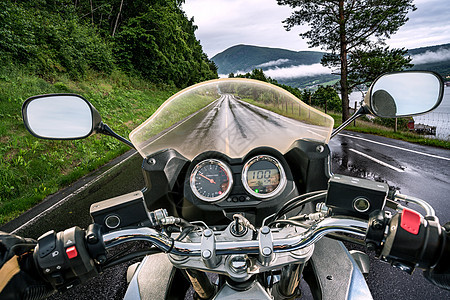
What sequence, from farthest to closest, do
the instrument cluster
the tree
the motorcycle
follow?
the tree
the instrument cluster
the motorcycle

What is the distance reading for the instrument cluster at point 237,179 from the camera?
4.96 ft

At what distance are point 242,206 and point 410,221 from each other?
85 centimetres

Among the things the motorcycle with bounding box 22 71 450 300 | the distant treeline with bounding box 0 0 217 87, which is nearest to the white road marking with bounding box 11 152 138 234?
the motorcycle with bounding box 22 71 450 300

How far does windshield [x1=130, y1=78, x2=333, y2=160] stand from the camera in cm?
163

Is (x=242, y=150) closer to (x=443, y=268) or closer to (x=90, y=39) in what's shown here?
(x=443, y=268)

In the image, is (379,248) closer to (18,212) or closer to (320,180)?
(320,180)

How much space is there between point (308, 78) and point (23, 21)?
205779 millimetres

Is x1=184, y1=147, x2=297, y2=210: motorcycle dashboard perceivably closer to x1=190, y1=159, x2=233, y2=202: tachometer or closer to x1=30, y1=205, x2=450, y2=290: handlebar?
x1=190, y1=159, x2=233, y2=202: tachometer

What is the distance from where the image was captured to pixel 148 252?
1.10 m

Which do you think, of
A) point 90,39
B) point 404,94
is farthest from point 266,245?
point 90,39

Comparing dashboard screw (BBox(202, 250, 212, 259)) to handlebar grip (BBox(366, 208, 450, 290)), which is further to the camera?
dashboard screw (BBox(202, 250, 212, 259))

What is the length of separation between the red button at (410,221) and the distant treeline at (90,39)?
1285cm

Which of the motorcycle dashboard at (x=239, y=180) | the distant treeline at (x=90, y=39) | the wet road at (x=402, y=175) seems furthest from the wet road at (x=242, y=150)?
the distant treeline at (x=90, y=39)

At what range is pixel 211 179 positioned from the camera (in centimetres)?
155
